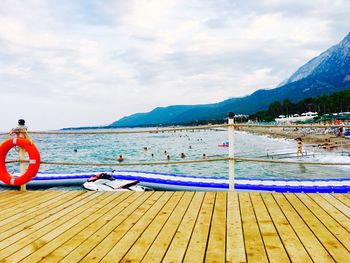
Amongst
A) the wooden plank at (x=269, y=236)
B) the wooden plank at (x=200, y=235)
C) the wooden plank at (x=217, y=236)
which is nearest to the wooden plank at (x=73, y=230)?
the wooden plank at (x=200, y=235)

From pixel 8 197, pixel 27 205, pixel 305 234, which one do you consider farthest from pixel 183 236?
pixel 8 197

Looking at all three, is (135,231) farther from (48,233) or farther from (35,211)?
(35,211)

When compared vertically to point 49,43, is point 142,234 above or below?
below

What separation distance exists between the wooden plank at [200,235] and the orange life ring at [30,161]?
2.89 meters

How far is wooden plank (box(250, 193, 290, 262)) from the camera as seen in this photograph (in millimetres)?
2412

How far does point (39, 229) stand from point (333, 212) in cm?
316

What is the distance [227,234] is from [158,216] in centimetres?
92

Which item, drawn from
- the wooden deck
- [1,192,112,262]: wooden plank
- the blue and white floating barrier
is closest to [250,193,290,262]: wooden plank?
the wooden deck

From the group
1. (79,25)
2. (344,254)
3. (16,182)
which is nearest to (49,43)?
(79,25)

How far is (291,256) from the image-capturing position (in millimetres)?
2406

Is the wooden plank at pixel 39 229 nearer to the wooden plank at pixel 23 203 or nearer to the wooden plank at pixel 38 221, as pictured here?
the wooden plank at pixel 38 221

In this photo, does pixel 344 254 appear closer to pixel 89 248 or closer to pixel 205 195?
pixel 89 248

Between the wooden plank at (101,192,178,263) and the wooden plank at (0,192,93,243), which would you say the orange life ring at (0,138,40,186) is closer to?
the wooden plank at (0,192,93,243)

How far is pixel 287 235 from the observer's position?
288 cm
